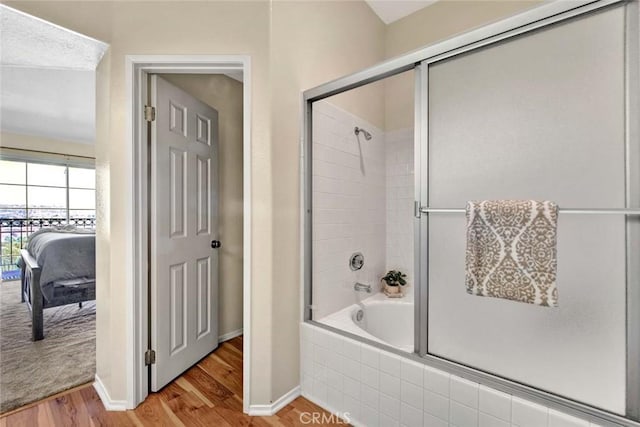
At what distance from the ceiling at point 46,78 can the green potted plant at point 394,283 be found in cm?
244

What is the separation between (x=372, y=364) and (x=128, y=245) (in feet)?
4.83

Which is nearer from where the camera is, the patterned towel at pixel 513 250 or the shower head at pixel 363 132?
the patterned towel at pixel 513 250

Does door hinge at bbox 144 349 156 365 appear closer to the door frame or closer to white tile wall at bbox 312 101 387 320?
the door frame

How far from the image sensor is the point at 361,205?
2.36m

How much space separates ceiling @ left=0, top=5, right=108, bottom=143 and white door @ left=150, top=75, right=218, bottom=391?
0.48m

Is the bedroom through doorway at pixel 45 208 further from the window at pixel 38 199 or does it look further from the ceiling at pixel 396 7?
the ceiling at pixel 396 7

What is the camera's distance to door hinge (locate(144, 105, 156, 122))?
69.7 inches

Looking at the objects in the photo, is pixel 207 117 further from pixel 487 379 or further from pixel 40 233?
pixel 40 233

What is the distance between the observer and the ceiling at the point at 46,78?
5.20 ft

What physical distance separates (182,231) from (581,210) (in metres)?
2.11

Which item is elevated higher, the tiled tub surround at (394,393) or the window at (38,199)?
the window at (38,199)

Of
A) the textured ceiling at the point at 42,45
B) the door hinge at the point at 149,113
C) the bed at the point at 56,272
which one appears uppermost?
the textured ceiling at the point at 42,45

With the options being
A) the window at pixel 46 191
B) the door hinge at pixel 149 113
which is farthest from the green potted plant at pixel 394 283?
the window at pixel 46 191

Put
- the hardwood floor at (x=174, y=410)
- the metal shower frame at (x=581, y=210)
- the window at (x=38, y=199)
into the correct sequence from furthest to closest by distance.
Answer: the window at (x=38, y=199) < the hardwood floor at (x=174, y=410) < the metal shower frame at (x=581, y=210)
